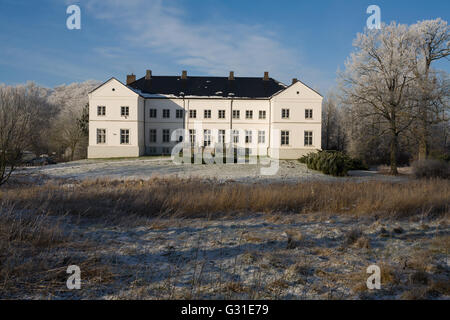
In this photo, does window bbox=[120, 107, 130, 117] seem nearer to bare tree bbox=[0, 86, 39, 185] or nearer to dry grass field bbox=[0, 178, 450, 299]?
bare tree bbox=[0, 86, 39, 185]

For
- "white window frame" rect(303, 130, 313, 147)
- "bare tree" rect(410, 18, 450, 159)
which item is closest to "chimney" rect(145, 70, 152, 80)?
"white window frame" rect(303, 130, 313, 147)

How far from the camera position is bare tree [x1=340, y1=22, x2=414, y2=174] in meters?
20.5

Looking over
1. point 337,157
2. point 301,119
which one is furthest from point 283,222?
point 301,119

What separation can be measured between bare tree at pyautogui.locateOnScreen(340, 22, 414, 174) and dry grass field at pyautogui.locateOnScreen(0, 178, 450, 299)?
43.4ft

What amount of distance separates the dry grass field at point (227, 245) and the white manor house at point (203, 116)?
23.8 m

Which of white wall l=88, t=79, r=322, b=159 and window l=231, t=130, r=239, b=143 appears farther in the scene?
window l=231, t=130, r=239, b=143

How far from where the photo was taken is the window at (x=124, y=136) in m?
32.0

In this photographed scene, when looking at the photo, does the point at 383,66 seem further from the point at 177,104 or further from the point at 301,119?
the point at 177,104

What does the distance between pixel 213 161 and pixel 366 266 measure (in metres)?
22.3

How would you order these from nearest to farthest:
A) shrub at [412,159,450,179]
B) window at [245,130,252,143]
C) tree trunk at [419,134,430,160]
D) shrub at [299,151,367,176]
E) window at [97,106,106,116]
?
shrub at [412,159,450,179], shrub at [299,151,367,176], tree trunk at [419,134,430,160], window at [97,106,106,116], window at [245,130,252,143]

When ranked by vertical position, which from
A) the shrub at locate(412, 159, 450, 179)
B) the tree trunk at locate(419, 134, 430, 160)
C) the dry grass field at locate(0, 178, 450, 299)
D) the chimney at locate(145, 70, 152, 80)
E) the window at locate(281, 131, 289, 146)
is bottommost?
the dry grass field at locate(0, 178, 450, 299)

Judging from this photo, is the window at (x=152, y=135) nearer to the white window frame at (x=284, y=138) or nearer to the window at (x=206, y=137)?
the window at (x=206, y=137)

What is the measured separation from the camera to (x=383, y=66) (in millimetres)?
20828

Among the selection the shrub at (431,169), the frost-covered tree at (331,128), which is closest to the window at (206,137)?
the frost-covered tree at (331,128)
